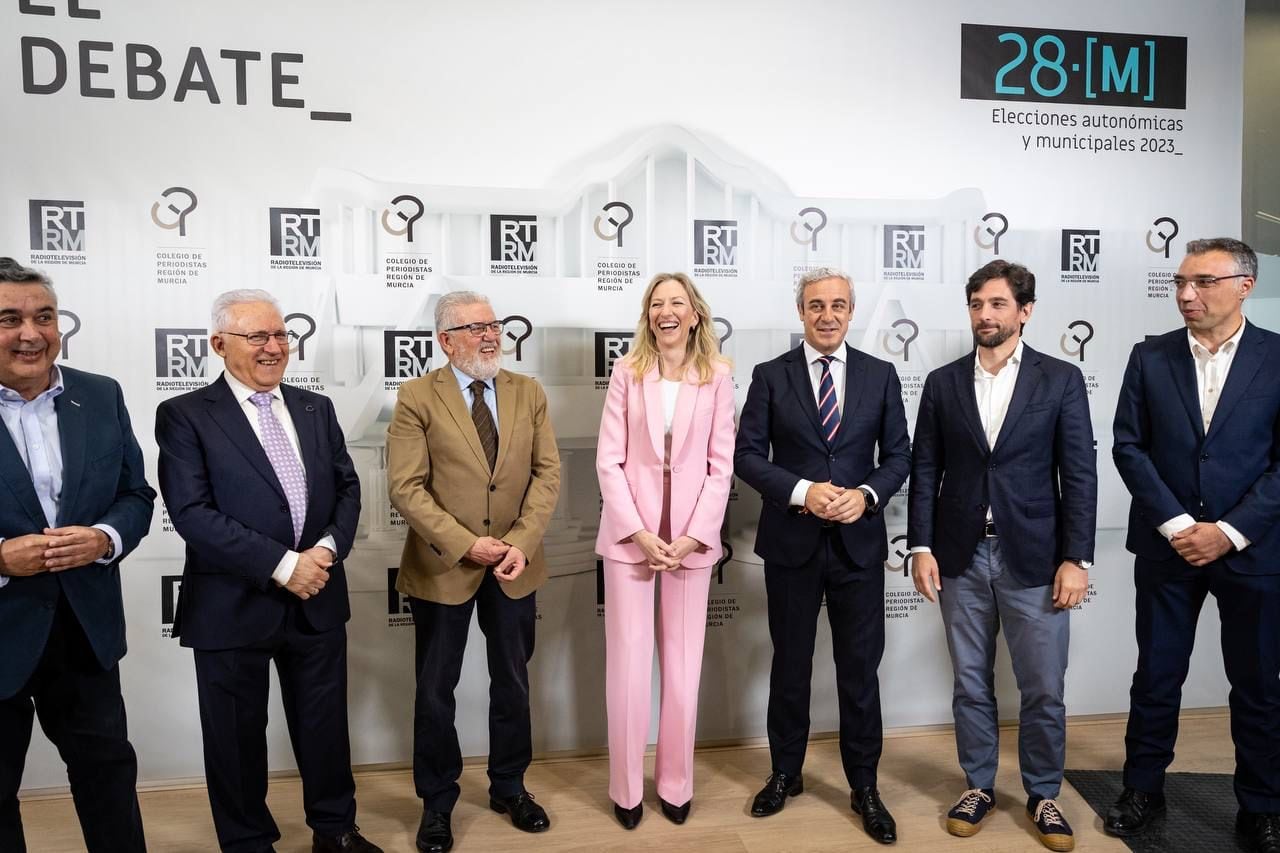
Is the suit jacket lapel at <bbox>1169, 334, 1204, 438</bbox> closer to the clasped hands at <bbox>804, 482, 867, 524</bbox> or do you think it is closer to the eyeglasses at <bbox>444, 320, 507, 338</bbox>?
the clasped hands at <bbox>804, 482, 867, 524</bbox>

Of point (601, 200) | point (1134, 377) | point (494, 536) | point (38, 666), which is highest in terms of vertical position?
point (601, 200)

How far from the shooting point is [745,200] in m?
3.77

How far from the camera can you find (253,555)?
2.50m

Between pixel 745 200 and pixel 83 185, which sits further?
pixel 745 200

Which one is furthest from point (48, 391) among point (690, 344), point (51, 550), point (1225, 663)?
point (1225, 663)

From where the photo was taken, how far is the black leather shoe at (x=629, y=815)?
306 cm

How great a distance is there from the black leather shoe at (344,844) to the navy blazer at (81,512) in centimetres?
91

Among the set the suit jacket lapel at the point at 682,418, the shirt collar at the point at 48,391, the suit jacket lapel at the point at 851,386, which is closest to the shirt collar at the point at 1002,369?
the suit jacket lapel at the point at 851,386

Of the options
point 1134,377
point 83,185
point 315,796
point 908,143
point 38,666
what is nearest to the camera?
point 38,666

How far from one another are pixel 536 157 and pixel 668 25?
79 cm

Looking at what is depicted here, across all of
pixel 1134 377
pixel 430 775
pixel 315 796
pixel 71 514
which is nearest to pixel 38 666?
pixel 71 514

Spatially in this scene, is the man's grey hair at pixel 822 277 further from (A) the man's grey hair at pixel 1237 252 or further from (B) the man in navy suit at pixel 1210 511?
(A) the man's grey hair at pixel 1237 252

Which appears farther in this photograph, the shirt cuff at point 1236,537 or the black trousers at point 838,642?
the black trousers at point 838,642

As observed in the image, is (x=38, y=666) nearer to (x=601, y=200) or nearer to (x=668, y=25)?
(x=601, y=200)
